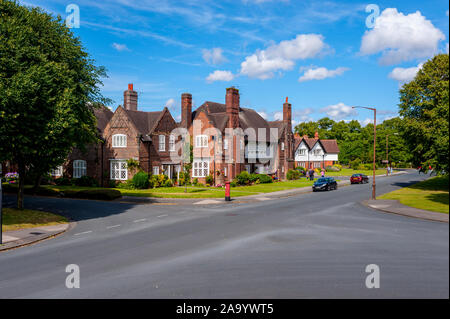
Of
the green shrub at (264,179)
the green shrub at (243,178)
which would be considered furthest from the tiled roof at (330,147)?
the green shrub at (243,178)

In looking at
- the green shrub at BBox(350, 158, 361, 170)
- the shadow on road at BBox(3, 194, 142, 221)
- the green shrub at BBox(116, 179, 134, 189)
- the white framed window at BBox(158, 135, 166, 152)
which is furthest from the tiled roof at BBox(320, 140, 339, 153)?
the shadow on road at BBox(3, 194, 142, 221)

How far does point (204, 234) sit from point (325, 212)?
372 inches

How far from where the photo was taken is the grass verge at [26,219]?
18.4 meters

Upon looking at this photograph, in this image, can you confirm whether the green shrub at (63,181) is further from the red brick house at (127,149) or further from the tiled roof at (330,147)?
the tiled roof at (330,147)

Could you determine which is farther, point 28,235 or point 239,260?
point 28,235

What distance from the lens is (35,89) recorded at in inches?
741

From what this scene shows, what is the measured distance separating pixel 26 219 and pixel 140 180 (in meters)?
19.3

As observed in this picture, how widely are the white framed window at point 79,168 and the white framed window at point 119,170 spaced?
4.53 m

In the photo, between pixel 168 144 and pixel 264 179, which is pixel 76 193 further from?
pixel 264 179

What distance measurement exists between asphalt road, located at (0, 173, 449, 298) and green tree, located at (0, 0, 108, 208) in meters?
6.00

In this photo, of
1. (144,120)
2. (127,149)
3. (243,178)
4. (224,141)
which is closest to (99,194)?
(127,149)

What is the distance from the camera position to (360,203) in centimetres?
2614
